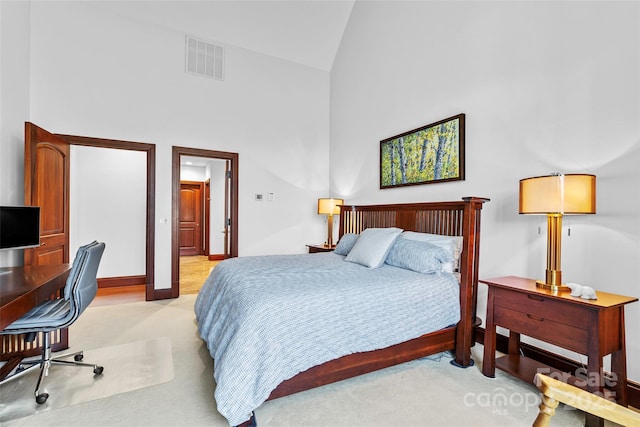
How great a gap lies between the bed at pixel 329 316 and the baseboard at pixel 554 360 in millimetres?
445

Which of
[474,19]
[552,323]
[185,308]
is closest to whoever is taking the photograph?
[552,323]

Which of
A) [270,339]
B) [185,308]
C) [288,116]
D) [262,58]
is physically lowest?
[185,308]

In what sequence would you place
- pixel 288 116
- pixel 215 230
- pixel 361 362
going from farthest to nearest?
pixel 215 230 → pixel 288 116 → pixel 361 362

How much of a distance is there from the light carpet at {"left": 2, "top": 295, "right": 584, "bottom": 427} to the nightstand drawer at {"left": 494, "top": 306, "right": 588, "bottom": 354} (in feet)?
1.40

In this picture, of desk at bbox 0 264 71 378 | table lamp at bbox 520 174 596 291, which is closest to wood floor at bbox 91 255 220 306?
desk at bbox 0 264 71 378

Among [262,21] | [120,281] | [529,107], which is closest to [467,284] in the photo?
[529,107]

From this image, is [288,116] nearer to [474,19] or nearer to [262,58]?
[262,58]

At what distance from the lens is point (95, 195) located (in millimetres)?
4926

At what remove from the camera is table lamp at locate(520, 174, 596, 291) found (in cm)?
192

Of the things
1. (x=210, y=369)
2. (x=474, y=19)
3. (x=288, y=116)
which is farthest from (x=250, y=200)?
(x=474, y=19)

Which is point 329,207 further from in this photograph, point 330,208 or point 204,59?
point 204,59

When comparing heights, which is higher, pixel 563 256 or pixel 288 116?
pixel 288 116

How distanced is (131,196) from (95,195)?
1.60 feet

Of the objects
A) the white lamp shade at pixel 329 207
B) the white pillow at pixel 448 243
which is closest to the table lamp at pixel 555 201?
the white pillow at pixel 448 243
